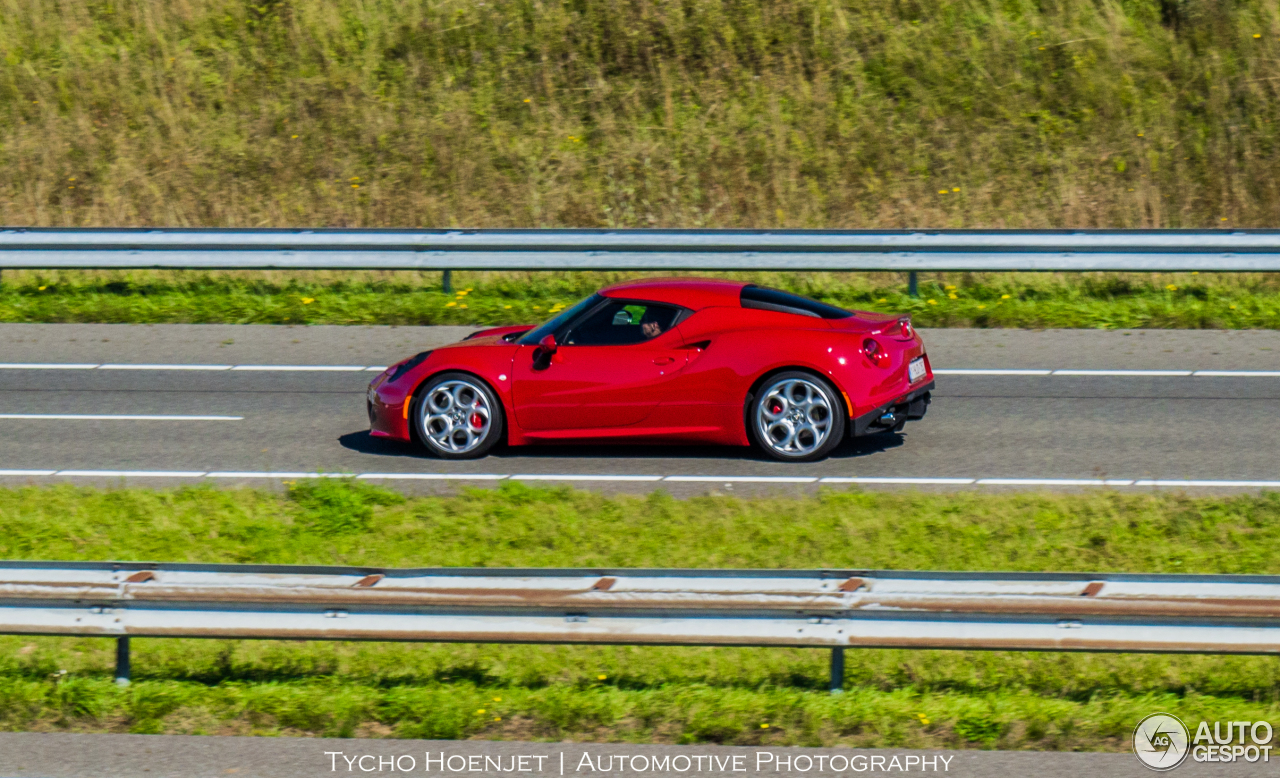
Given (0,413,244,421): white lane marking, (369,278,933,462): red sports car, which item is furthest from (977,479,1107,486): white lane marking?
(0,413,244,421): white lane marking

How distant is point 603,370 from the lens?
396 inches

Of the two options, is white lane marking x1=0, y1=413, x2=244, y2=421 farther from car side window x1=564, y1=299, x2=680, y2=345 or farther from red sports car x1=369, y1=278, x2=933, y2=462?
car side window x1=564, y1=299, x2=680, y2=345

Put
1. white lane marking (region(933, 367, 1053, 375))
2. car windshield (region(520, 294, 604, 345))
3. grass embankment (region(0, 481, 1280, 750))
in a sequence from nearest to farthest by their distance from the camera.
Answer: grass embankment (region(0, 481, 1280, 750)) → car windshield (region(520, 294, 604, 345)) → white lane marking (region(933, 367, 1053, 375))

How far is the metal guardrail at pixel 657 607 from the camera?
219 inches

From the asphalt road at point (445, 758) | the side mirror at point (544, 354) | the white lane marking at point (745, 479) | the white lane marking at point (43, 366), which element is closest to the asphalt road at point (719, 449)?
the white lane marking at point (745, 479)

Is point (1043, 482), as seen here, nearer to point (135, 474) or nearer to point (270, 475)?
point (270, 475)

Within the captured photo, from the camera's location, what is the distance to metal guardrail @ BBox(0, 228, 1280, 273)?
49.2ft

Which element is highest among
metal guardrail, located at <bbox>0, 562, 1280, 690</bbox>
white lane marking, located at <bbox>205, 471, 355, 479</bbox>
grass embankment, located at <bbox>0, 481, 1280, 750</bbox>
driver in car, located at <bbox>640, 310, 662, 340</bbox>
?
driver in car, located at <bbox>640, 310, 662, 340</bbox>

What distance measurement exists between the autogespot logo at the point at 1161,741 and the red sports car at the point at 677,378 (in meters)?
4.40

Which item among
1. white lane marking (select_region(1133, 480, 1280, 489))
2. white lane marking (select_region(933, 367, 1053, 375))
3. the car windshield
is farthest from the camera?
white lane marking (select_region(933, 367, 1053, 375))

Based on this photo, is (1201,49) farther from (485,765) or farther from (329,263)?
(485,765)

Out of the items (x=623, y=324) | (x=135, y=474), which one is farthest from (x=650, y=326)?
(x=135, y=474)

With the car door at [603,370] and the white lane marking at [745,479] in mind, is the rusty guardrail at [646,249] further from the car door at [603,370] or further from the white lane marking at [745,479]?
the white lane marking at [745,479]

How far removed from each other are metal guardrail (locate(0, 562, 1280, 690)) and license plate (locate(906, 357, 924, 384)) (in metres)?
4.24
